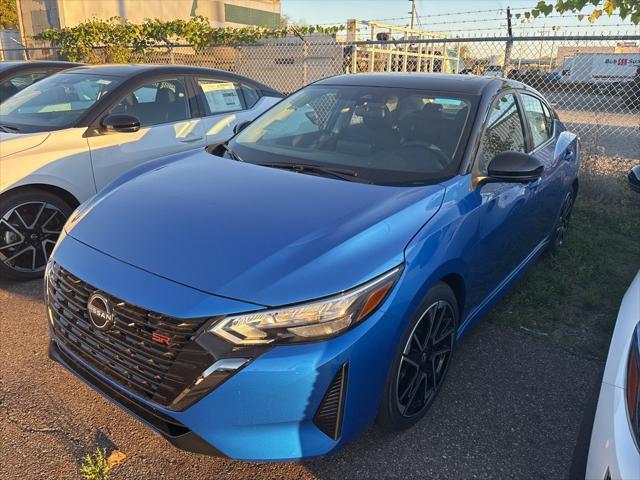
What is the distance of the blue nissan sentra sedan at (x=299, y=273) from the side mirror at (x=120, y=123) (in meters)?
1.25

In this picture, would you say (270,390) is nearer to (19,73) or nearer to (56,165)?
(56,165)

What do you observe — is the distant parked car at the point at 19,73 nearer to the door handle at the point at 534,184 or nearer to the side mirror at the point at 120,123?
the side mirror at the point at 120,123

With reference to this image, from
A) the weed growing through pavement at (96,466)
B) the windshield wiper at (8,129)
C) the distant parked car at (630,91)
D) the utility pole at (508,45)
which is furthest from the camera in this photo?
the distant parked car at (630,91)

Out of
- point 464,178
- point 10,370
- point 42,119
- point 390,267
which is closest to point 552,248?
point 464,178

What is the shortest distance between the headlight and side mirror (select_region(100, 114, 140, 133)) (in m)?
3.03

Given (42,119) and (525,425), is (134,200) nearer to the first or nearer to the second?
(525,425)

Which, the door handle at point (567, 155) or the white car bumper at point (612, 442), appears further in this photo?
the door handle at point (567, 155)

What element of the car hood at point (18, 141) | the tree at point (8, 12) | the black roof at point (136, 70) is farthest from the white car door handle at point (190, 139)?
the tree at point (8, 12)

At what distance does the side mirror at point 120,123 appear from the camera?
4.25m

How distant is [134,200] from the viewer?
255 cm

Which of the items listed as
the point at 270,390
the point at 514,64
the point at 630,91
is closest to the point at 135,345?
the point at 270,390

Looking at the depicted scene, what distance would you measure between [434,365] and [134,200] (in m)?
1.71

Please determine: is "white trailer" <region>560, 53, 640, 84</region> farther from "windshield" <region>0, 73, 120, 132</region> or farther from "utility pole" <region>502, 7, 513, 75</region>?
"windshield" <region>0, 73, 120, 132</region>

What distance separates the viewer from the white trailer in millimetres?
11022
